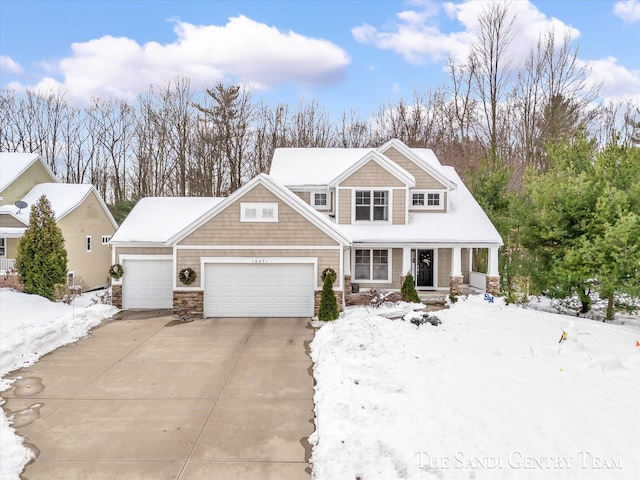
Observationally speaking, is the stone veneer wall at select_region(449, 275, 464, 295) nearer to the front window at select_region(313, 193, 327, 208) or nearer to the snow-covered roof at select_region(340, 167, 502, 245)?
the snow-covered roof at select_region(340, 167, 502, 245)

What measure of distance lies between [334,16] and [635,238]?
56.1 ft

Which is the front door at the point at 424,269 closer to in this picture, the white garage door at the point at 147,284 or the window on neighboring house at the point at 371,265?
the window on neighboring house at the point at 371,265

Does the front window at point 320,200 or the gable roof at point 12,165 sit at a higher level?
the gable roof at point 12,165

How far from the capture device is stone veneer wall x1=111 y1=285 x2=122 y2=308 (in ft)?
51.3

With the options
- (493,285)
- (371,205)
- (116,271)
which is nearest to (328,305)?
(371,205)

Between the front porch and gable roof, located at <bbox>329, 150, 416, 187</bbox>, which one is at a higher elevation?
gable roof, located at <bbox>329, 150, 416, 187</bbox>

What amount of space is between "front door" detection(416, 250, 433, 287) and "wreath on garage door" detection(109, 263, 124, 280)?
11930 mm

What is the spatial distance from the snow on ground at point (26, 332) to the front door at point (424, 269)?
12.2m

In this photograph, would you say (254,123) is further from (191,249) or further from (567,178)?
(567,178)

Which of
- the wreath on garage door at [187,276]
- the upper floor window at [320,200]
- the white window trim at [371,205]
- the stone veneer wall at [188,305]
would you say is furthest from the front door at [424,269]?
the wreath on garage door at [187,276]

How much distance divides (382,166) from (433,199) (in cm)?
306

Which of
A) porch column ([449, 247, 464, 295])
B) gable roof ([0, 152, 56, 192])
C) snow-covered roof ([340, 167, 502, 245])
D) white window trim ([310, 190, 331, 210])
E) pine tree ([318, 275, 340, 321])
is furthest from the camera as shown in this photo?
gable roof ([0, 152, 56, 192])

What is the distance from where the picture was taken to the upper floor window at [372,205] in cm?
1731

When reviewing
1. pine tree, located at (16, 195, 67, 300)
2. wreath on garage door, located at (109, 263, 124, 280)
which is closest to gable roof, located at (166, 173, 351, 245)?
wreath on garage door, located at (109, 263, 124, 280)
